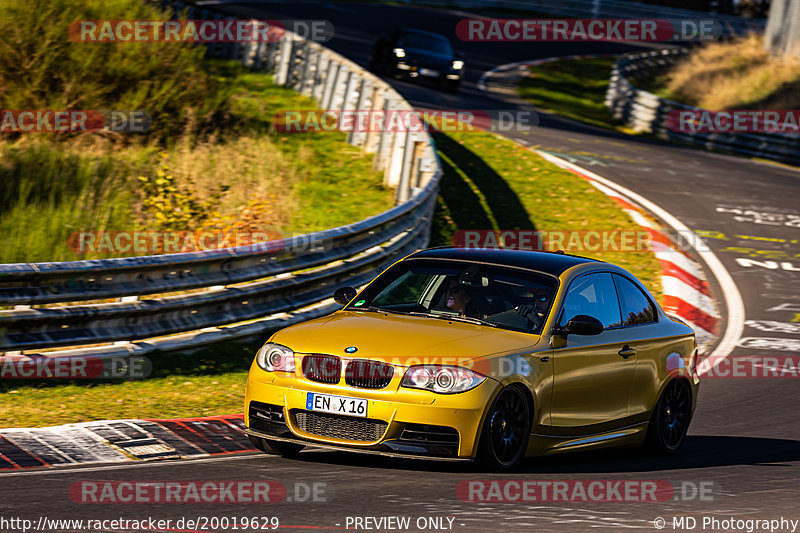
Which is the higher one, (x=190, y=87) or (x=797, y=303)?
(x=190, y=87)

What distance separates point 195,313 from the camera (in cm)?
1060

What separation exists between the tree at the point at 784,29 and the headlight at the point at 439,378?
33.7 metres

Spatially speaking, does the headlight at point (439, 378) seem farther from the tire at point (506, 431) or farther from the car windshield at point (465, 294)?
the car windshield at point (465, 294)

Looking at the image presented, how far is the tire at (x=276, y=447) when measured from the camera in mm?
7648

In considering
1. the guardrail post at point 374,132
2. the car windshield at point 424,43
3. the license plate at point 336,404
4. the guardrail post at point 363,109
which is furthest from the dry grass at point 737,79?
the license plate at point 336,404

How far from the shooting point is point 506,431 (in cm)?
740

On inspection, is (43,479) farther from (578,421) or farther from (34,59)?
(34,59)

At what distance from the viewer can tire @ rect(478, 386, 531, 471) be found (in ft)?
23.5

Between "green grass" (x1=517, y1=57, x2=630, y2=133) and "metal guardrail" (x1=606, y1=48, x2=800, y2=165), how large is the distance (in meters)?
0.48

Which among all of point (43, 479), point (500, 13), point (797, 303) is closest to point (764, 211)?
point (797, 303)

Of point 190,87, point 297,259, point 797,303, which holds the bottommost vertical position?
point 797,303

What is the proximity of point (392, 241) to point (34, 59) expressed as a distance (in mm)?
8921

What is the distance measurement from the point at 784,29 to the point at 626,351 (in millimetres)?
33060

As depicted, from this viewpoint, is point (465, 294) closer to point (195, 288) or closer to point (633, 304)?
point (633, 304)
